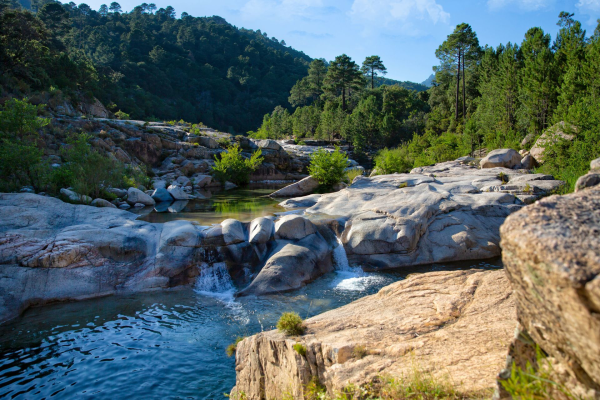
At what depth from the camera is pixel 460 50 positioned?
46.4m

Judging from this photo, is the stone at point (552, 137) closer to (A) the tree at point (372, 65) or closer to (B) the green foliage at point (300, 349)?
(B) the green foliage at point (300, 349)

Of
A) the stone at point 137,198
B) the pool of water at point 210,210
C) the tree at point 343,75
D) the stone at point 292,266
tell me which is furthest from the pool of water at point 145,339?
the tree at point 343,75

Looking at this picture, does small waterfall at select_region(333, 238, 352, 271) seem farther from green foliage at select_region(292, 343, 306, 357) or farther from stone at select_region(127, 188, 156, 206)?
stone at select_region(127, 188, 156, 206)

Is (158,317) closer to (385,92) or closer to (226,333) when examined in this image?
(226,333)

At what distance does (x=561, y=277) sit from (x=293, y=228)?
9934mm

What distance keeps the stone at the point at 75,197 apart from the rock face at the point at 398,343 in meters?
12.0

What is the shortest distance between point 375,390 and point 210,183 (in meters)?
27.5

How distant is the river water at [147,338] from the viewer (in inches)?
239

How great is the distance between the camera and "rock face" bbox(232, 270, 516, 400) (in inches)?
144

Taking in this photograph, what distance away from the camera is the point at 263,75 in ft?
341

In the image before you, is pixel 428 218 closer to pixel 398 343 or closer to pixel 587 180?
pixel 587 180

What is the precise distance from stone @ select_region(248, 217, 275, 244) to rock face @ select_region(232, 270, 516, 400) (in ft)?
18.4

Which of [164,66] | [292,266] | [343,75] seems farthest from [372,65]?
[292,266]

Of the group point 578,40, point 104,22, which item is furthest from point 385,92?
point 104,22
